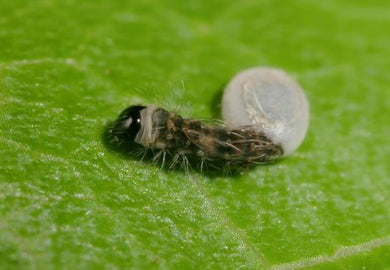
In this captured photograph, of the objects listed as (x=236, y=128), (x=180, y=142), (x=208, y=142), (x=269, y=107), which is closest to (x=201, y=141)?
(x=208, y=142)

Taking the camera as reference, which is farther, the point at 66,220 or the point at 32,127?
the point at 32,127

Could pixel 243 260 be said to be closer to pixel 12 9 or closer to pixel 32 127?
pixel 32 127

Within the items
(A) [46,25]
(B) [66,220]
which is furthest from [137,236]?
(A) [46,25]

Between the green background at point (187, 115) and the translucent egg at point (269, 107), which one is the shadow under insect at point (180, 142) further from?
the translucent egg at point (269, 107)

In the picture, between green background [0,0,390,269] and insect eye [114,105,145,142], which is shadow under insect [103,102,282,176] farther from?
green background [0,0,390,269]

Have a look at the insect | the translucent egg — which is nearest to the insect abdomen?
the insect

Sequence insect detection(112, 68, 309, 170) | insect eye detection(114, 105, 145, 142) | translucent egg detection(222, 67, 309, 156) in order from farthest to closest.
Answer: translucent egg detection(222, 67, 309, 156) < insect detection(112, 68, 309, 170) < insect eye detection(114, 105, 145, 142)
